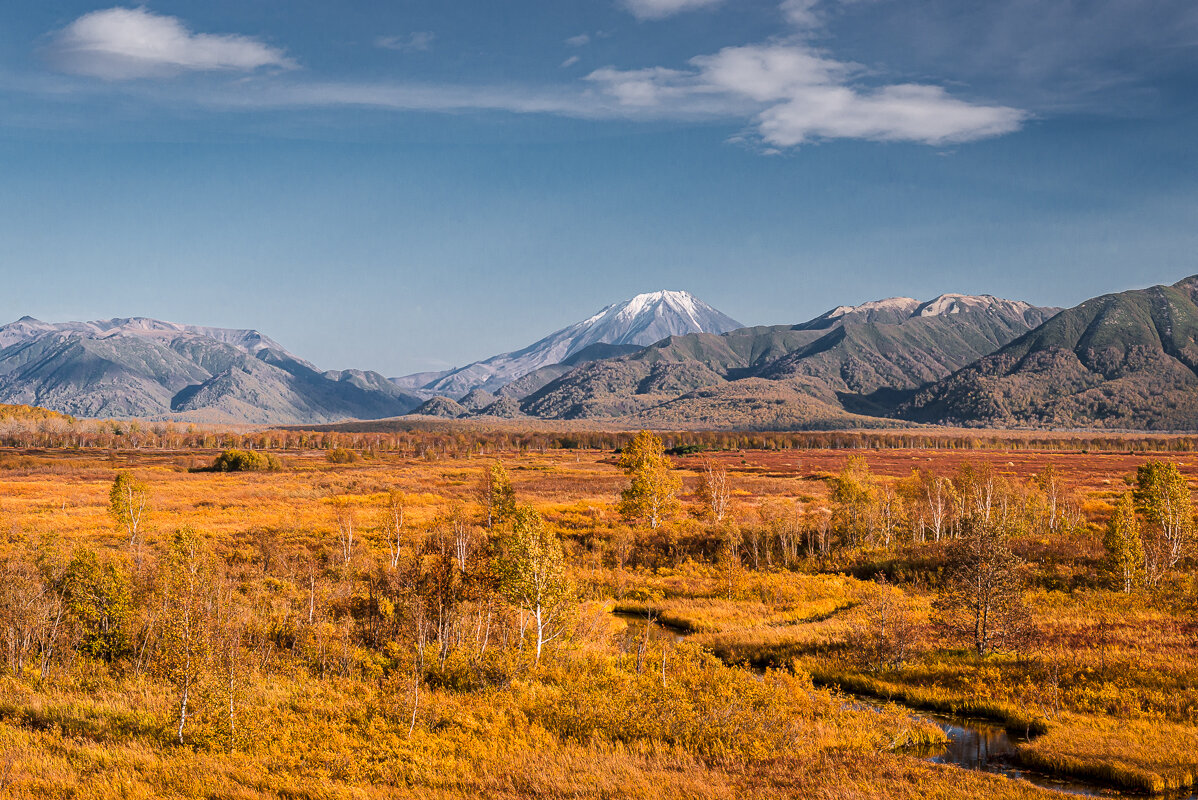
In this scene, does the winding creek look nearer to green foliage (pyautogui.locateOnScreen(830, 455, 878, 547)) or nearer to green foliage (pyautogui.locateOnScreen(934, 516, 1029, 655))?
green foliage (pyautogui.locateOnScreen(934, 516, 1029, 655))

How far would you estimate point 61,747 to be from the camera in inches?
920

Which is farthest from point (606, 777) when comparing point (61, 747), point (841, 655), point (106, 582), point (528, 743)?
point (106, 582)

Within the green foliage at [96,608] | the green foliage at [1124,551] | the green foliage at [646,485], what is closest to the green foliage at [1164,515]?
the green foliage at [1124,551]

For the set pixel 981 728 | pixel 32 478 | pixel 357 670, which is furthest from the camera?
pixel 32 478

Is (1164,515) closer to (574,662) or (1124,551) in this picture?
(1124,551)

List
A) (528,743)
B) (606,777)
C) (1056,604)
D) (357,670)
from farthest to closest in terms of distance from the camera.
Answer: (1056,604) → (357,670) → (528,743) → (606,777)

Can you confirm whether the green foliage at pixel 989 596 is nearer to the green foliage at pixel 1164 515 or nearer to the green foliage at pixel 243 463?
the green foliage at pixel 1164 515

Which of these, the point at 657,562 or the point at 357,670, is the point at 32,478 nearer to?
the point at 657,562

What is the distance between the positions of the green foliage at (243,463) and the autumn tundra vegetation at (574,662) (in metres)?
84.5

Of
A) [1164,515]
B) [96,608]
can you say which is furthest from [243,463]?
[1164,515]

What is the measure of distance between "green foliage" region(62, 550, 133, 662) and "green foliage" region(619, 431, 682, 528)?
47.2m

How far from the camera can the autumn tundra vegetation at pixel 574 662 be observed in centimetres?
2331

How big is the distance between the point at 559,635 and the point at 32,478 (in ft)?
391

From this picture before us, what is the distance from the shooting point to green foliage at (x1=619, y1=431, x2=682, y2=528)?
74438mm
